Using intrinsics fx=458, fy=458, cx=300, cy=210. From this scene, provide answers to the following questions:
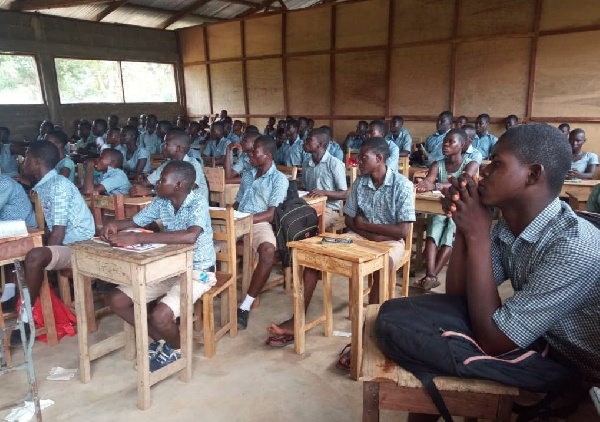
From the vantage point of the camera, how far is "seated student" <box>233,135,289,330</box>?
3426 mm

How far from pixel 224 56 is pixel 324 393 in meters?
11.2

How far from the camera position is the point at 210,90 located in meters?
12.7

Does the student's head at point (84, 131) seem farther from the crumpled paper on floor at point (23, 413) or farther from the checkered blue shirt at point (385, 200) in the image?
the crumpled paper on floor at point (23, 413)

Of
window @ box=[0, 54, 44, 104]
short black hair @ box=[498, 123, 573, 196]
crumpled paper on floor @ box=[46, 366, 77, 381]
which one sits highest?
window @ box=[0, 54, 44, 104]

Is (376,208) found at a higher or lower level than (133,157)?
lower

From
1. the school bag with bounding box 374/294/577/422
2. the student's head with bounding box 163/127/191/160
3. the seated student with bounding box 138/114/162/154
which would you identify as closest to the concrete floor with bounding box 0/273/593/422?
the school bag with bounding box 374/294/577/422

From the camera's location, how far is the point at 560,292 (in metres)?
1.21

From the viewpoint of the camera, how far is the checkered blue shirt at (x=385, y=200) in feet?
10.2

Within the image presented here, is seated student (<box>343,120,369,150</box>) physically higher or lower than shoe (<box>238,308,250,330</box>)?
higher

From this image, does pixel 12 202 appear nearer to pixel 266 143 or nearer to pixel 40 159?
pixel 40 159

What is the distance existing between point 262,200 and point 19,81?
29.8 ft

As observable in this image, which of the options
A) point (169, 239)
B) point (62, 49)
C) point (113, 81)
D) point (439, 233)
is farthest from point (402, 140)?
point (62, 49)

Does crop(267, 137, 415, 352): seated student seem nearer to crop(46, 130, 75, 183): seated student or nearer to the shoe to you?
the shoe

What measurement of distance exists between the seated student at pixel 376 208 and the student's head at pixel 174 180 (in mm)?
955
